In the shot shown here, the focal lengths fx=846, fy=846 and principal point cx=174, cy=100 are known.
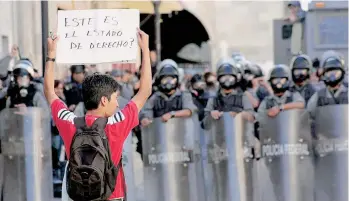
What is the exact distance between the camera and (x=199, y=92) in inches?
316

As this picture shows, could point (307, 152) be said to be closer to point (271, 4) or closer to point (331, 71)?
point (331, 71)

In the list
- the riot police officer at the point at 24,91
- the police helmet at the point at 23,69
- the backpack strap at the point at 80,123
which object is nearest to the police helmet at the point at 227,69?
the riot police officer at the point at 24,91

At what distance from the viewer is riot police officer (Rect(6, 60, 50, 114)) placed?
7.15 metres

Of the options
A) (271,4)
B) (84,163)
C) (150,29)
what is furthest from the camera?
(150,29)

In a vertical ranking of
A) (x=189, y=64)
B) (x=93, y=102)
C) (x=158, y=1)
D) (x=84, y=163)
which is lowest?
(x=84, y=163)

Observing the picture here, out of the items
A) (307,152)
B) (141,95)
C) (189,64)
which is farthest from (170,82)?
(141,95)

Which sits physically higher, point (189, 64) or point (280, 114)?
point (189, 64)

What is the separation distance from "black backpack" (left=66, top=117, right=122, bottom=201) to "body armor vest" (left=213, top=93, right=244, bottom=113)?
3.04 m

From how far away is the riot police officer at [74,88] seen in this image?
25.3 feet

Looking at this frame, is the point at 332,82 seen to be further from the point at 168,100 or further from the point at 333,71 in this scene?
the point at 168,100

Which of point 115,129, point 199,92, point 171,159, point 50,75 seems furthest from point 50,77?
point 199,92

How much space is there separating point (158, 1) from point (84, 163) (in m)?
4.45

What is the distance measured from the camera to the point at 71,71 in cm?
823

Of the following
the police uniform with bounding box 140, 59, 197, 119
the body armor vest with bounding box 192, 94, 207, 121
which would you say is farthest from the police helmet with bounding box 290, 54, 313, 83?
the police uniform with bounding box 140, 59, 197, 119
